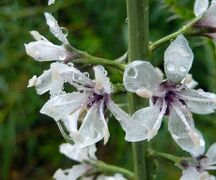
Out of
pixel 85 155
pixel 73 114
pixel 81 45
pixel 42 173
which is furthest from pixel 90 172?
pixel 42 173

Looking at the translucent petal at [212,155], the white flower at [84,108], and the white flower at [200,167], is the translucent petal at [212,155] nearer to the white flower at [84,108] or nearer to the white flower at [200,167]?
the white flower at [200,167]

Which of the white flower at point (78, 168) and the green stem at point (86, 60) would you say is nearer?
the green stem at point (86, 60)

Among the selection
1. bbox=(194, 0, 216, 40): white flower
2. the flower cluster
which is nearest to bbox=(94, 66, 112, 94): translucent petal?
the flower cluster

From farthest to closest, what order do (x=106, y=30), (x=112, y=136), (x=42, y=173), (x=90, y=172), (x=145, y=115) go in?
1. (x=42, y=173)
2. (x=106, y=30)
3. (x=112, y=136)
4. (x=90, y=172)
5. (x=145, y=115)

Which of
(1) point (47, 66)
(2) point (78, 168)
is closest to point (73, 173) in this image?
(2) point (78, 168)

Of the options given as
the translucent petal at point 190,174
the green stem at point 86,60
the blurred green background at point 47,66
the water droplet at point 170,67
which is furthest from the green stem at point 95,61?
the blurred green background at point 47,66

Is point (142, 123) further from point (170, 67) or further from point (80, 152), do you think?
point (80, 152)

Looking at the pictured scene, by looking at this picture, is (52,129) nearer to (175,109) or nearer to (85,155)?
(85,155)
